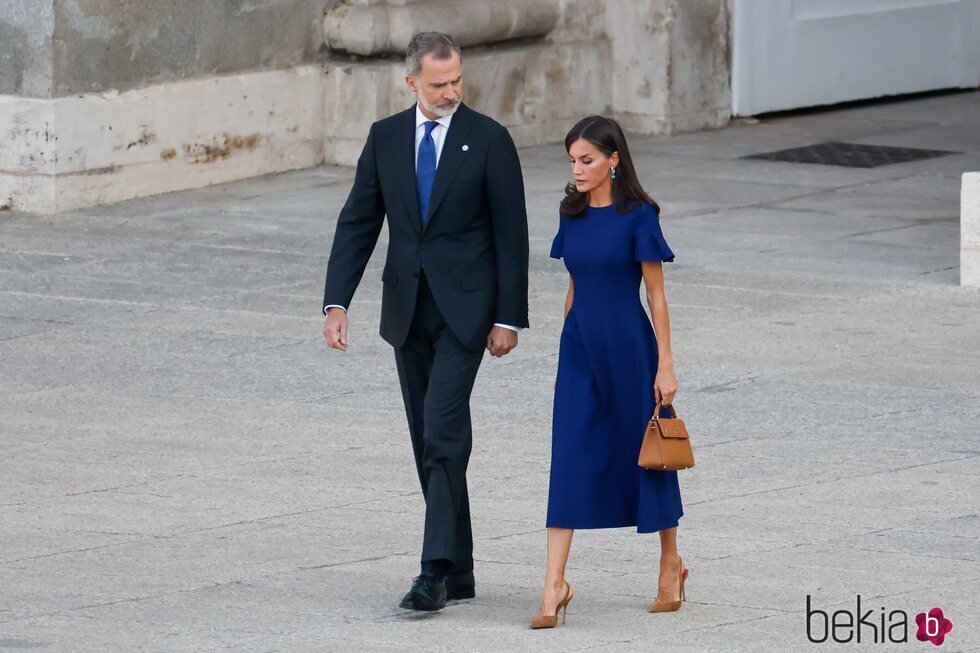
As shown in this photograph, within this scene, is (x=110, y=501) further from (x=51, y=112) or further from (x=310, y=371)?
(x=51, y=112)

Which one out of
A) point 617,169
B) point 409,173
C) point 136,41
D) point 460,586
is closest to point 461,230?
point 409,173

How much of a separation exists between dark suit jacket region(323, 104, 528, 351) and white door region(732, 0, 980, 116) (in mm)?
12670

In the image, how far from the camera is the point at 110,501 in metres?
7.85

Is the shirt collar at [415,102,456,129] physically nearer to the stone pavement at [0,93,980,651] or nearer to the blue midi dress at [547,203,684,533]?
the blue midi dress at [547,203,684,533]

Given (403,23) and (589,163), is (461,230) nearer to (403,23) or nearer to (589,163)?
(589,163)

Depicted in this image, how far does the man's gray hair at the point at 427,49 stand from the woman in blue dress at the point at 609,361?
47 cm

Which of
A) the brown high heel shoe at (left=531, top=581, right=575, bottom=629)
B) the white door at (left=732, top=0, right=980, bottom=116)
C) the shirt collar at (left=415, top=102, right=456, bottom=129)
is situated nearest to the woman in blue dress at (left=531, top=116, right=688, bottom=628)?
the brown high heel shoe at (left=531, top=581, right=575, bottom=629)

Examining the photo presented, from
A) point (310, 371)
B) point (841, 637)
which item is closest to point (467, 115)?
point (841, 637)

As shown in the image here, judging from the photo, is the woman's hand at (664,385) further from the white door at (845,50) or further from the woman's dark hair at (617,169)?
the white door at (845,50)

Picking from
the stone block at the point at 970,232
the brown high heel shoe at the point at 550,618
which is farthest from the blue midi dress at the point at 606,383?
the stone block at the point at 970,232

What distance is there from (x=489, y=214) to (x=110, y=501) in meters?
2.00

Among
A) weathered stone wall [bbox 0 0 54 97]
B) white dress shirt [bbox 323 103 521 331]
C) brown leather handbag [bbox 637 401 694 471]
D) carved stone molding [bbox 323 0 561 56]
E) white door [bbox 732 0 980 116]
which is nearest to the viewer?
brown leather handbag [bbox 637 401 694 471]

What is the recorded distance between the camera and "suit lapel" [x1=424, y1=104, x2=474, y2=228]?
21.9ft

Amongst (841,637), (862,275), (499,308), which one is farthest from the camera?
(862,275)
